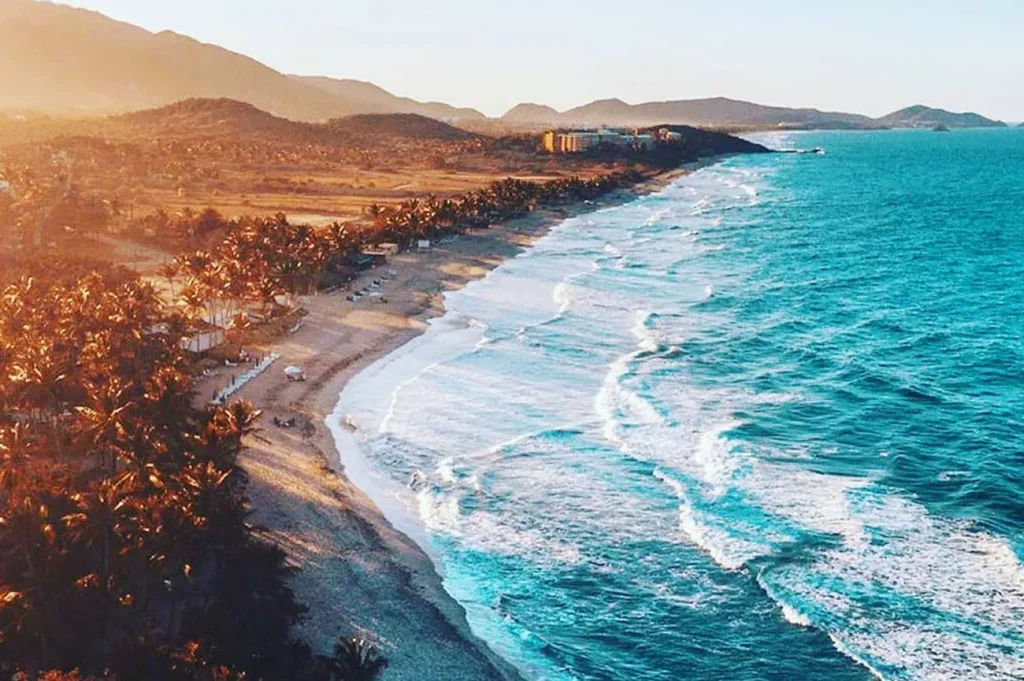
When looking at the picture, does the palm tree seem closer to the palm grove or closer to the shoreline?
the palm grove

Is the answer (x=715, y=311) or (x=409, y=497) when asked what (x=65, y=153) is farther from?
(x=409, y=497)

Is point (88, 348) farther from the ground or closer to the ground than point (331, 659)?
farther from the ground

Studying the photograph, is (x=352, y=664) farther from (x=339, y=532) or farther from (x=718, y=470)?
(x=718, y=470)

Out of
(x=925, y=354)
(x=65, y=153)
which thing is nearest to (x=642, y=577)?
(x=925, y=354)

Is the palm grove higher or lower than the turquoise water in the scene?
higher

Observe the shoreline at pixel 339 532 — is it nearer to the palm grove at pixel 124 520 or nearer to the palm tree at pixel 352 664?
the palm tree at pixel 352 664

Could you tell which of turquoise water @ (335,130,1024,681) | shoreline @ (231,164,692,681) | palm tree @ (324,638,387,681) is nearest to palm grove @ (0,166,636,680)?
palm tree @ (324,638,387,681)

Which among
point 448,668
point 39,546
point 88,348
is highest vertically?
point 88,348
